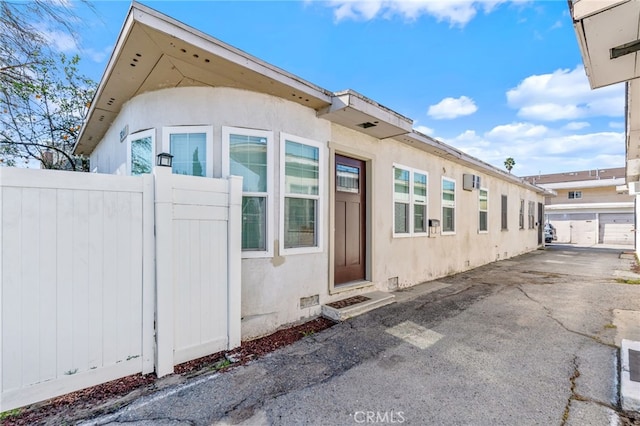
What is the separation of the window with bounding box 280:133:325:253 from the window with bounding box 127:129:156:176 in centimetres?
172

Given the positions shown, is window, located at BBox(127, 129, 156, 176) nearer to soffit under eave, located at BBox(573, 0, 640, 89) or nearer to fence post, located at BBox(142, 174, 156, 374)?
fence post, located at BBox(142, 174, 156, 374)

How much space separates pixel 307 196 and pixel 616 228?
25.5 meters

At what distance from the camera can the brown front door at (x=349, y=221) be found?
504 centimetres

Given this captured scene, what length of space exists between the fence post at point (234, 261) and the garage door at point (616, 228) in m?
26.4

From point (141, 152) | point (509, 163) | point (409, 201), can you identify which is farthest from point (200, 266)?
point (509, 163)

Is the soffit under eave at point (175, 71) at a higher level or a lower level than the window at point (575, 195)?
higher

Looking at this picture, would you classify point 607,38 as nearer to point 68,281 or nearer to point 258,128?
point 258,128

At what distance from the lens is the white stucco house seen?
332 cm

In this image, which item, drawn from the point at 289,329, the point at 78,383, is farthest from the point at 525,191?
the point at 78,383

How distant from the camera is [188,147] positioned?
368cm

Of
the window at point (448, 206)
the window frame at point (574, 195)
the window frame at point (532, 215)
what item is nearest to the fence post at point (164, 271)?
the window at point (448, 206)

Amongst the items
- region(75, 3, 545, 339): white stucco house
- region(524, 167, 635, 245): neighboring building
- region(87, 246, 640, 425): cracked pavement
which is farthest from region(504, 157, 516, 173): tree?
region(87, 246, 640, 425): cracked pavement

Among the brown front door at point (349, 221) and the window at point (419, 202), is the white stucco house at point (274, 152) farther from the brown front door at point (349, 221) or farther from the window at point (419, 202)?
the window at point (419, 202)

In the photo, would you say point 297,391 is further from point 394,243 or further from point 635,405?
point 394,243
